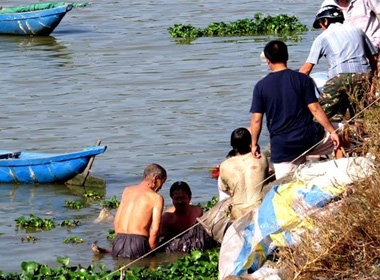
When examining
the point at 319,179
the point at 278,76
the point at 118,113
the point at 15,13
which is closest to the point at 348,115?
the point at 278,76

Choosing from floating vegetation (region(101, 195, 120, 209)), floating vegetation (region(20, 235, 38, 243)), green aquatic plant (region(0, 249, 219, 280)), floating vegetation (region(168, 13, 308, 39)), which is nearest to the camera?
green aquatic plant (region(0, 249, 219, 280))

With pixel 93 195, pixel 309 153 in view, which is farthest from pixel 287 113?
pixel 93 195

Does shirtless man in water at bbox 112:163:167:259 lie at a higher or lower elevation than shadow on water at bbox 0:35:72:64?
higher

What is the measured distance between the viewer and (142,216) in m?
11.2

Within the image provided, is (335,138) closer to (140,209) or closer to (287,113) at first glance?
(287,113)

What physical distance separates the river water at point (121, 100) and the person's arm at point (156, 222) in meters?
0.51

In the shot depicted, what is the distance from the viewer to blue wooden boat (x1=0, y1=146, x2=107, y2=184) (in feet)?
49.4

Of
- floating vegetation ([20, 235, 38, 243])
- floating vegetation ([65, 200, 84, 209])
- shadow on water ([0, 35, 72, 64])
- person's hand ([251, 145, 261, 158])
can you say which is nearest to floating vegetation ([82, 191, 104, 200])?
floating vegetation ([65, 200, 84, 209])

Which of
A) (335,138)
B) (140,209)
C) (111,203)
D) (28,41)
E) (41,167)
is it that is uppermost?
(335,138)

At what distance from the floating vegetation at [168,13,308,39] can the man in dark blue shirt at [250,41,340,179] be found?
18.7m

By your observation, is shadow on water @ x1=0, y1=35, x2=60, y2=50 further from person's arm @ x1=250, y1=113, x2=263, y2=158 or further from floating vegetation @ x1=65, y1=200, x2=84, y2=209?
person's arm @ x1=250, y1=113, x2=263, y2=158

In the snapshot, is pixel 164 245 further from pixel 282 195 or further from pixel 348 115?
pixel 282 195

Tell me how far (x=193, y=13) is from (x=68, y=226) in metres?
20.8

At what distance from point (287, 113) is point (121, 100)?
11818mm
